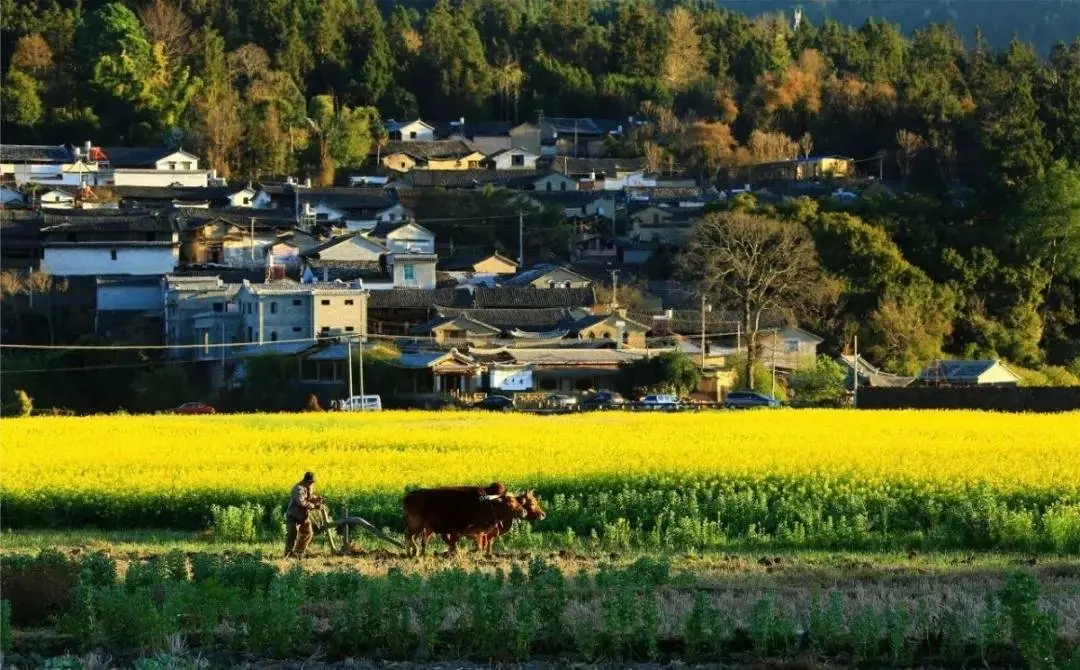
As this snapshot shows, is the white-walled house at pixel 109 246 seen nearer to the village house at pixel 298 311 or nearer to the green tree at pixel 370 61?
the village house at pixel 298 311

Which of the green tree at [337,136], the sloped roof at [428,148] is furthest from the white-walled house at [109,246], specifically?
the sloped roof at [428,148]

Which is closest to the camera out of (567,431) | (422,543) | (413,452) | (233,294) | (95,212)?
(422,543)

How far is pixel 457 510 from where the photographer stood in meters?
13.6

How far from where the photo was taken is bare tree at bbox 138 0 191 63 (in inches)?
2672

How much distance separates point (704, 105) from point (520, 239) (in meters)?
19.9

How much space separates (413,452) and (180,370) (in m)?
19.3

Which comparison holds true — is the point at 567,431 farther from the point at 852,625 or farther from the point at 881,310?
the point at 881,310

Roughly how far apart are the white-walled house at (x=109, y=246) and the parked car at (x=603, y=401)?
50.7ft

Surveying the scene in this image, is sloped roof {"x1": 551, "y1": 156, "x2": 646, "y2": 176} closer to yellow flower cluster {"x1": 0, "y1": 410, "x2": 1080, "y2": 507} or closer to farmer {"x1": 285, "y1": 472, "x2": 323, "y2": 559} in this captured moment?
yellow flower cluster {"x1": 0, "y1": 410, "x2": 1080, "y2": 507}

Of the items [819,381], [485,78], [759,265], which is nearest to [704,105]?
[485,78]

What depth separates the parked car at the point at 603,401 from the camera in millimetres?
33506

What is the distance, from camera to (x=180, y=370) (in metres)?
40.0

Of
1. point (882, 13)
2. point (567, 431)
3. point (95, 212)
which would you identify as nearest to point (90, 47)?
point (95, 212)

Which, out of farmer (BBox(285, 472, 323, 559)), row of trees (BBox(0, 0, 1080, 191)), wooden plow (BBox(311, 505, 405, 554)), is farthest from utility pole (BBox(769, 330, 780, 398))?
farmer (BBox(285, 472, 323, 559))
